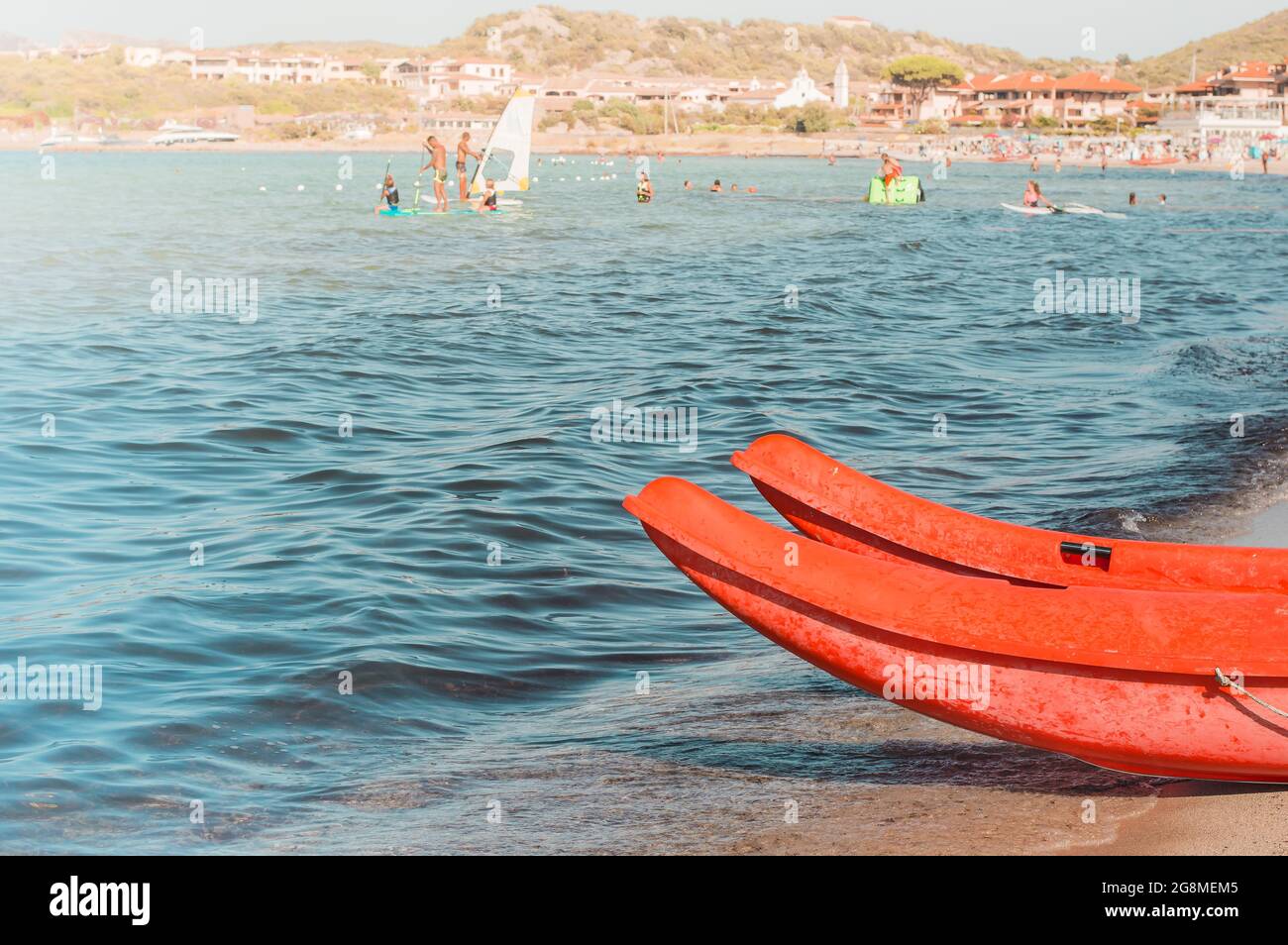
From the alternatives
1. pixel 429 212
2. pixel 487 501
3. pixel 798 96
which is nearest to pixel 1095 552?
pixel 487 501

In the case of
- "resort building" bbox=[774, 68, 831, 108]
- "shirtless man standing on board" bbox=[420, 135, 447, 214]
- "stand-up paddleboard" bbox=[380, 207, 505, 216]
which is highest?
"resort building" bbox=[774, 68, 831, 108]

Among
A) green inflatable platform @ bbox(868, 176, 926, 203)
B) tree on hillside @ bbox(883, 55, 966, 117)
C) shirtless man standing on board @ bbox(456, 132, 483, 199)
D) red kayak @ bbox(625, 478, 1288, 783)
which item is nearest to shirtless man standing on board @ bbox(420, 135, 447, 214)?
shirtless man standing on board @ bbox(456, 132, 483, 199)

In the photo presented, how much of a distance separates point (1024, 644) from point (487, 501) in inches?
252

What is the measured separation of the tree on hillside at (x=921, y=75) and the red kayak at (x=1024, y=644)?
530 ft

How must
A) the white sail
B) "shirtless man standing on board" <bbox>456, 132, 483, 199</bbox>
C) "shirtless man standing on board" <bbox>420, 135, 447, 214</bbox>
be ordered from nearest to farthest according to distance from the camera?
"shirtless man standing on board" <bbox>456, 132, 483, 199</bbox> → "shirtless man standing on board" <bbox>420, 135, 447, 214</bbox> → the white sail

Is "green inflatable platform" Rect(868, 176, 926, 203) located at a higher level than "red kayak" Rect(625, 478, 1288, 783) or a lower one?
higher

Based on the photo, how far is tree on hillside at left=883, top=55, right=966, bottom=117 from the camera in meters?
156

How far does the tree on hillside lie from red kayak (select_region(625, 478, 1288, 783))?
530 ft

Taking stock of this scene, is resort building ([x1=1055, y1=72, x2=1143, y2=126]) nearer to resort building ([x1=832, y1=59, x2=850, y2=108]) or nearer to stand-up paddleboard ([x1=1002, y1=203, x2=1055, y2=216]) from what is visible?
resort building ([x1=832, y1=59, x2=850, y2=108])

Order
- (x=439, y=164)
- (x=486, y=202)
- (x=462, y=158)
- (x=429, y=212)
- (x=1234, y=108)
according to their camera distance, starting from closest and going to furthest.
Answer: (x=462, y=158) → (x=439, y=164) → (x=429, y=212) → (x=486, y=202) → (x=1234, y=108)

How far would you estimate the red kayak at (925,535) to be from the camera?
5070mm

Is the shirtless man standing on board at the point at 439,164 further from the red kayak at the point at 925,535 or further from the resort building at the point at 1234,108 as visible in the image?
the resort building at the point at 1234,108

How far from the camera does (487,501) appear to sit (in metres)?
10.1

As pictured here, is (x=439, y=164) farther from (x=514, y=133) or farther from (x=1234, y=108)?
(x=1234, y=108)
